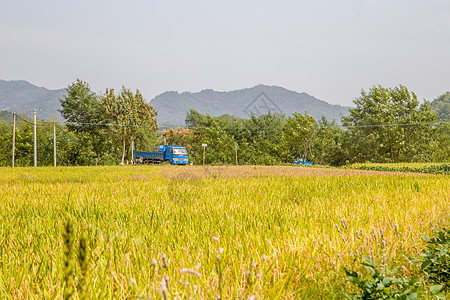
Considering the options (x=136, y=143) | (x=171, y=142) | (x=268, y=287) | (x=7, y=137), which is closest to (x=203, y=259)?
(x=268, y=287)

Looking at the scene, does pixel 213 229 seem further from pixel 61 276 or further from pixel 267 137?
pixel 267 137

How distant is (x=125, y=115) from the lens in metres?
43.6

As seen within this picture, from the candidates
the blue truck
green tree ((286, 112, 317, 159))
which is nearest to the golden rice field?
the blue truck

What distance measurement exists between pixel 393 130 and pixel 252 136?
22.2 m

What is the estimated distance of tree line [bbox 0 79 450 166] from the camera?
43.5 m

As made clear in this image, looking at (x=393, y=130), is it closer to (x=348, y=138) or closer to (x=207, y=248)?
(x=348, y=138)

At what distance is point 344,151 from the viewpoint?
1965 inches

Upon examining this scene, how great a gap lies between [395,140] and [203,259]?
52.0m

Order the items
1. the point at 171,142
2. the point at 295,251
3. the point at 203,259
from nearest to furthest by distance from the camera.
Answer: the point at 203,259 → the point at 295,251 → the point at 171,142

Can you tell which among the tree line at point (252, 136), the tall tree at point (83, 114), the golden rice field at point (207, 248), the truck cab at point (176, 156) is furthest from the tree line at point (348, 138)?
the golden rice field at point (207, 248)

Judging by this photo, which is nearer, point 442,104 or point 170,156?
point 170,156

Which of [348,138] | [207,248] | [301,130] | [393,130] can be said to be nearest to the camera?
[207,248]

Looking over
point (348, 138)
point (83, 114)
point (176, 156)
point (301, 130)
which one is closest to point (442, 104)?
point (348, 138)

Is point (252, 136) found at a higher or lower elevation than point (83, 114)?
lower
